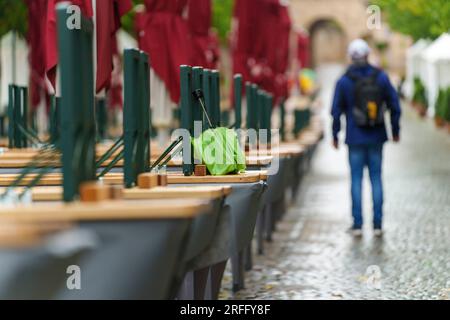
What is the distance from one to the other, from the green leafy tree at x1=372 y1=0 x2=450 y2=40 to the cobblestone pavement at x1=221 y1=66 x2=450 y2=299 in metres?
2.05

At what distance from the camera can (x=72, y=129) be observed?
13.8 feet

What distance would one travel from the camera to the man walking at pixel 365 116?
1098cm

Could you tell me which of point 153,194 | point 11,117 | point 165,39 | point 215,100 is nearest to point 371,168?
point 165,39

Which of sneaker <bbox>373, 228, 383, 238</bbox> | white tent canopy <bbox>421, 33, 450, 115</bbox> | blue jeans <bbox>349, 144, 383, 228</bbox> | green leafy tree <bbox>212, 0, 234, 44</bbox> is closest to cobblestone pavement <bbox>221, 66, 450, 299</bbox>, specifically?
sneaker <bbox>373, 228, 383, 238</bbox>

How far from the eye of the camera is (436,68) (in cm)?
3538

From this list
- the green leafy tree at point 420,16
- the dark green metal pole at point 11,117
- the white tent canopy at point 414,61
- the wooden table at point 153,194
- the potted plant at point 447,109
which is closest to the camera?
the wooden table at point 153,194

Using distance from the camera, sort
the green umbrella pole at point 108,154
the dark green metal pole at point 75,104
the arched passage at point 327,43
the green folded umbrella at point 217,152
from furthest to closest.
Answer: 1. the arched passage at point 327,43
2. the green folded umbrella at point 217,152
3. the green umbrella pole at point 108,154
4. the dark green metal pole at point 75,104

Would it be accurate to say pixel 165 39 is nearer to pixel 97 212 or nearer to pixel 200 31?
pixel 200 31

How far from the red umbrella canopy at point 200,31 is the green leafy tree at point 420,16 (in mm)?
3448

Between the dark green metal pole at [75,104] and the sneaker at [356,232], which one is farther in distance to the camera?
the sneaker at [356,232]

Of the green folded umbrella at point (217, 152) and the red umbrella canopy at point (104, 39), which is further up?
the red umbrella canopy at point (104, 39)

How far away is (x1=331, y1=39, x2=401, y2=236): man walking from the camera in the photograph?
1098 cm

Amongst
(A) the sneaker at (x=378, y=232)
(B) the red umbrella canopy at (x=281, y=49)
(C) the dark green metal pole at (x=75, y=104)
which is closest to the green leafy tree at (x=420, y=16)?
(B) the red umbrella canopy at (x=281, y=49)

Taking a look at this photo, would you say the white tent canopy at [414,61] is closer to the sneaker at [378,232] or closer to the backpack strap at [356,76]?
the backpack strap at [356,76]
